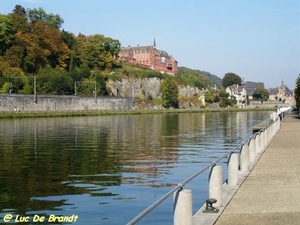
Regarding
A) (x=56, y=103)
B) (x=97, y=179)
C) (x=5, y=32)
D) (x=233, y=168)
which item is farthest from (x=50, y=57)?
(x=233, y=168)

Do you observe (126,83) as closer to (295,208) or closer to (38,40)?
(38,40)

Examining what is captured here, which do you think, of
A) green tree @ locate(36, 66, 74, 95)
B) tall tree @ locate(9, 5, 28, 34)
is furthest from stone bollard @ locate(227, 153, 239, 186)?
tall tree @ locate(9, 5, 28, 34)

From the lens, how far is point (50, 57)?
504 ft

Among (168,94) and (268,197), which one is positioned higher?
(168,94)

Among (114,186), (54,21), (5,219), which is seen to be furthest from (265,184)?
(54,21)

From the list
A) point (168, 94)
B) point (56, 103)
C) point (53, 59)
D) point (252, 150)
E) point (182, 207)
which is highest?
point (53, 59)

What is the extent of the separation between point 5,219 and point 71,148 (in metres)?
21.4

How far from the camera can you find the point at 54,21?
167 m

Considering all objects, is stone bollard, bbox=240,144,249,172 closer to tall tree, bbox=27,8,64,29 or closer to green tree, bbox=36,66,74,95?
green tree, bbox=36,66,74,95

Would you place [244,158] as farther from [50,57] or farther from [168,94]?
[168,94]

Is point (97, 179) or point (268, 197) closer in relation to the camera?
point (268, 197)

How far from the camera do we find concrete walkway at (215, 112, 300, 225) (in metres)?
10.6

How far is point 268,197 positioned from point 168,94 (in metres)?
174

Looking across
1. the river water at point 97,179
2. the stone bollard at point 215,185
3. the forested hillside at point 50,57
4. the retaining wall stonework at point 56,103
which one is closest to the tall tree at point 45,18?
the forested hillside at point 50,57
